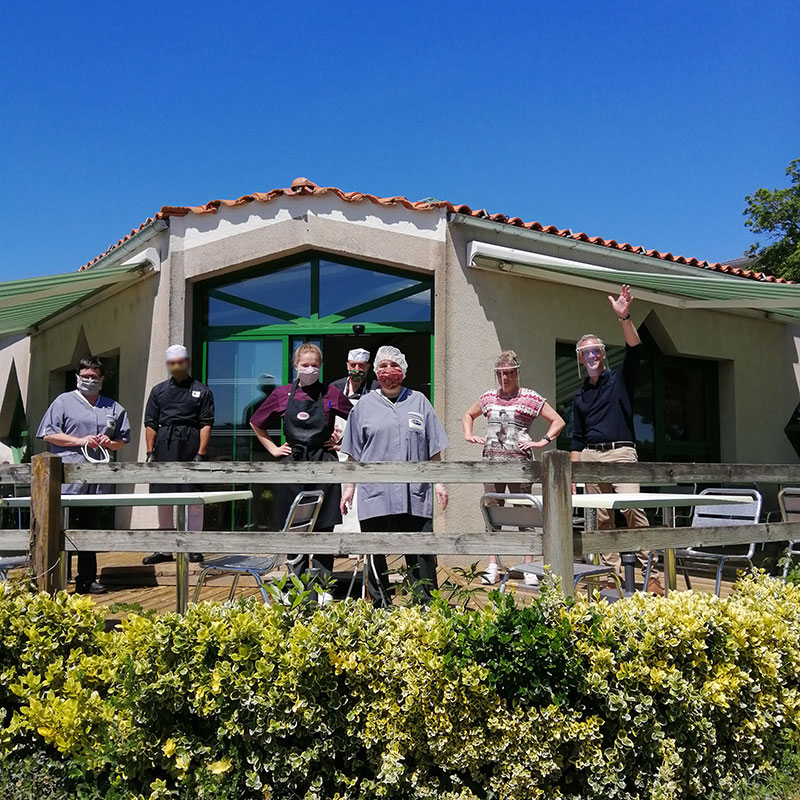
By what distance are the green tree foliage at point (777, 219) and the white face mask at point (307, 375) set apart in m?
17.2

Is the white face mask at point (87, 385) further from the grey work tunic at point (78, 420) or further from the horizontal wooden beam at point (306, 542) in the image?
the horizontal wooden beam at point (306, 542)

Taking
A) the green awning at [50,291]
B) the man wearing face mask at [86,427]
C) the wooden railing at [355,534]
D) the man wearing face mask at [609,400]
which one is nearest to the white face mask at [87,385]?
the man wearing face mask at [86,427]

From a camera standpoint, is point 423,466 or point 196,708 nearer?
point 196,708

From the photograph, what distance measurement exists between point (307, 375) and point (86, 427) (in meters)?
1.96

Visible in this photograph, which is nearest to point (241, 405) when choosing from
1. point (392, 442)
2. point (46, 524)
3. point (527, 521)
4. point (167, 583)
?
point (167, 583)

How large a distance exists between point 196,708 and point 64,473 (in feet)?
5.07

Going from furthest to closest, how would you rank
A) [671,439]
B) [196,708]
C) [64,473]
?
[671,439], [64,473], [196,708]

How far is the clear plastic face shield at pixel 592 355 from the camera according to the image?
579cm

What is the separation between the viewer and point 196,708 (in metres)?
2.68

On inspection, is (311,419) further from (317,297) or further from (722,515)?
(722,515)

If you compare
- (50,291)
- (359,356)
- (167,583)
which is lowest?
(167,583)

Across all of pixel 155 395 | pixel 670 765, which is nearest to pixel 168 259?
pixel 155 395

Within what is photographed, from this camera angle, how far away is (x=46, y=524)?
3.59m

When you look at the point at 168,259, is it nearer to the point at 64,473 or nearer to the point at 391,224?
the point at 391,224
